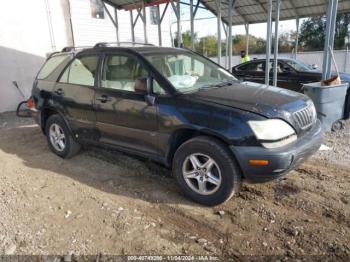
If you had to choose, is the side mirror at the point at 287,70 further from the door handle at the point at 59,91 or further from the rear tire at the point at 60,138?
the door handle at the point at 59,91

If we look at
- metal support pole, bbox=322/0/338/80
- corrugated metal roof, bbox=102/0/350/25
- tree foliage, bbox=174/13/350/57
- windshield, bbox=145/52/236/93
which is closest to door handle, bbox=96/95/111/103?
windshield, bbox=145/52/236/93

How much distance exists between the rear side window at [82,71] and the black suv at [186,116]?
16mm

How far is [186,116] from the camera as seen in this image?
3555 mm

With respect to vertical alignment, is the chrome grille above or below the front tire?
above

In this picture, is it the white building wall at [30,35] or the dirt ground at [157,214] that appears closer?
the dirt ground at [157,214]

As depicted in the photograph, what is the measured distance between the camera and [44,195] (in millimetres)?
4055

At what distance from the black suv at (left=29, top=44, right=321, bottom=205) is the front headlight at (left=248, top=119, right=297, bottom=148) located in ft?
0.03

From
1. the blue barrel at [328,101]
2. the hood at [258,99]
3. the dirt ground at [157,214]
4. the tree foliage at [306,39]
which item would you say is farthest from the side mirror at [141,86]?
the tree foliage at [306,39]

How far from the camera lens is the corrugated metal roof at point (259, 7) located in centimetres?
1152

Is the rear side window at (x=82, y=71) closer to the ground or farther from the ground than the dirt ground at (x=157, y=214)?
farther from the ground

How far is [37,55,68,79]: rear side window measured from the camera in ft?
17.8

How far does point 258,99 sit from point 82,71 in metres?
2.75

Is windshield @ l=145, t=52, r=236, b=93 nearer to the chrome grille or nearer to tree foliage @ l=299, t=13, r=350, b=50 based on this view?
the chrome grille

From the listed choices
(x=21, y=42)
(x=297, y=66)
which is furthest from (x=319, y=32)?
(x=21, y=42)
